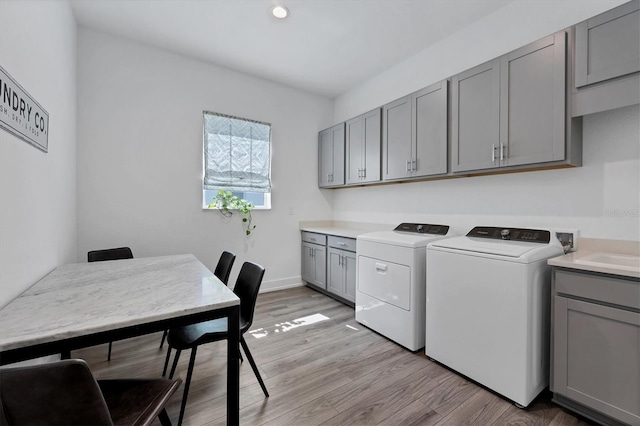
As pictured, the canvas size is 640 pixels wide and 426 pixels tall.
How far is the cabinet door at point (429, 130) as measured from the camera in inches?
98.2

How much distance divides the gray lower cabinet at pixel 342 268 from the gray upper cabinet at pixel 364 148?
0.83 meters

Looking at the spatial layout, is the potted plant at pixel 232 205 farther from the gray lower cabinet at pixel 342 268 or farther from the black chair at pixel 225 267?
the black chair at pixel 225 267

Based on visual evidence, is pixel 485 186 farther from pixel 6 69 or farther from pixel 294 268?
pixel 6 69

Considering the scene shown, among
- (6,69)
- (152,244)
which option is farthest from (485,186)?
(152,244)

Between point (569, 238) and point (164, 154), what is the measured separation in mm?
3845

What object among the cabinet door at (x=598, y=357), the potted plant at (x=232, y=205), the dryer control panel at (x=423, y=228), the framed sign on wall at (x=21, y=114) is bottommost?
the cabinet door at (x=598, y=357)

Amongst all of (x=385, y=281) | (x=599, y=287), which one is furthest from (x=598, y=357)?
(x=385, y=281)

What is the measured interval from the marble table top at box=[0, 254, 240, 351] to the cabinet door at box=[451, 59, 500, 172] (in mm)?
2120

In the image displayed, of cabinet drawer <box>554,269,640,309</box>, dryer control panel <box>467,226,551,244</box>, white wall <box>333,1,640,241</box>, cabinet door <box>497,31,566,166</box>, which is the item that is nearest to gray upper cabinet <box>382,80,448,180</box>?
white wall <box>333,1,640,241</box>

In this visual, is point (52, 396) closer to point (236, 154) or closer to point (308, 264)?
point (236, 154)

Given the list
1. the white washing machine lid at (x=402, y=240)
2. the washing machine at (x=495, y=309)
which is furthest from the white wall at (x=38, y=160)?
the washing machine at (x=495, y=309)

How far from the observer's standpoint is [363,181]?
3414mm

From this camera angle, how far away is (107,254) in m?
2.42

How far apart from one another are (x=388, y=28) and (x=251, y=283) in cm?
269
